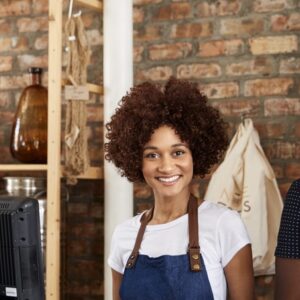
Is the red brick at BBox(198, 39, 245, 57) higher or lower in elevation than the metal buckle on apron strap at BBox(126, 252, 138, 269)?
higher

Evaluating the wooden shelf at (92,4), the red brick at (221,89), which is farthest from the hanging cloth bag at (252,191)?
the wooden shelf at (92,4)

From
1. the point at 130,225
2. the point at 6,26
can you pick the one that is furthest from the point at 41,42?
the point at 130,225

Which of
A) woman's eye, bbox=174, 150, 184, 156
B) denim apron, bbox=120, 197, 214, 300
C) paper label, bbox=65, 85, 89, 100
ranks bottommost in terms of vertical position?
denim apron, bbox=120, 197, 214, 300

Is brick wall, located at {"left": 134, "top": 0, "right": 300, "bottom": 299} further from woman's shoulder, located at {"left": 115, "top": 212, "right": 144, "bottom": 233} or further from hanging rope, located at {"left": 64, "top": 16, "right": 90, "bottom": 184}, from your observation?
woman's shoulder, located at {"left": 115, "top": 212, "right": 144, "bottom": 233}

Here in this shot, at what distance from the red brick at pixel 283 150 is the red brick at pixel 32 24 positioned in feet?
3.79

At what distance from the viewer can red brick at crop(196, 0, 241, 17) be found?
246 cm

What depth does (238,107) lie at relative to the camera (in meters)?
2.45

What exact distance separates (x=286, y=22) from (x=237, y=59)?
234mm

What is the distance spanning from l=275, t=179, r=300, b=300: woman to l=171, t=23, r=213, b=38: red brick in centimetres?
120

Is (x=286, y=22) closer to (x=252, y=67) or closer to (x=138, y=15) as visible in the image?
(x=252, y=67)

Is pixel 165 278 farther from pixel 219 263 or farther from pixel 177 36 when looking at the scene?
pixel 177 36

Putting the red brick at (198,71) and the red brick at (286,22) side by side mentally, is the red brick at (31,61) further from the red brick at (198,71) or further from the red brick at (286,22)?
the red brick at (286,22)

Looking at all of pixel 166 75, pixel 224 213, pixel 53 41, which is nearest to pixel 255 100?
pixel 166 75

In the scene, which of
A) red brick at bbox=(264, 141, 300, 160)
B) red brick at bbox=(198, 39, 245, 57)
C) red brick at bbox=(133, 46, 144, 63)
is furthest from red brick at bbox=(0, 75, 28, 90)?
red brick at bbox=(264, 141, 300, 160)
